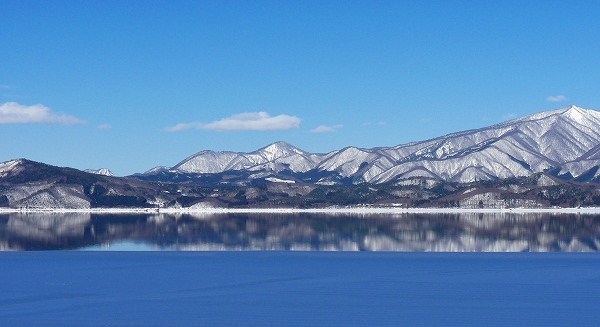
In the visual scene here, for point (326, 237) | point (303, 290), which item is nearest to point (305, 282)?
point (303, 290)

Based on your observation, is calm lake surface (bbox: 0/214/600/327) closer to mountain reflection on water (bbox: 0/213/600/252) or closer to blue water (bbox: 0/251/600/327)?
blue water (bbox: 0/251/600/327)

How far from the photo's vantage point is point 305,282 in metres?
55.2

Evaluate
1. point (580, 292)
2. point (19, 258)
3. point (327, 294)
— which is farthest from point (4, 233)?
point (580, 292)

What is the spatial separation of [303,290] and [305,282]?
407 centimetres

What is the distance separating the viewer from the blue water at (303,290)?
40.8 meters

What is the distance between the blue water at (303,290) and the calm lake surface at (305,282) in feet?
0.25

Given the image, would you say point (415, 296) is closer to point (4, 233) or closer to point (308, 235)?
point (308, 235)

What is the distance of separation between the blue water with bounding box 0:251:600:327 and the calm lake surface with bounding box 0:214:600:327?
75mm

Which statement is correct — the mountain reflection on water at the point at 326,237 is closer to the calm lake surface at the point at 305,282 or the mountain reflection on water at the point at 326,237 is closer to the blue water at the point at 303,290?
the calm lake surface at the point at 305,282

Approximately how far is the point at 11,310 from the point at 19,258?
33.2 meters

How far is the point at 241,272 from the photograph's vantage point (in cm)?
6200

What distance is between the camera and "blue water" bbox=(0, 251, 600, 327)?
40812mm

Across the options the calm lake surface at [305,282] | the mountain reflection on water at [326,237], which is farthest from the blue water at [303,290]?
the mountain reflection on water at [326,237]

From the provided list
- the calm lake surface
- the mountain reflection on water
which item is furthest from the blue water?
the mountain reflection on water
